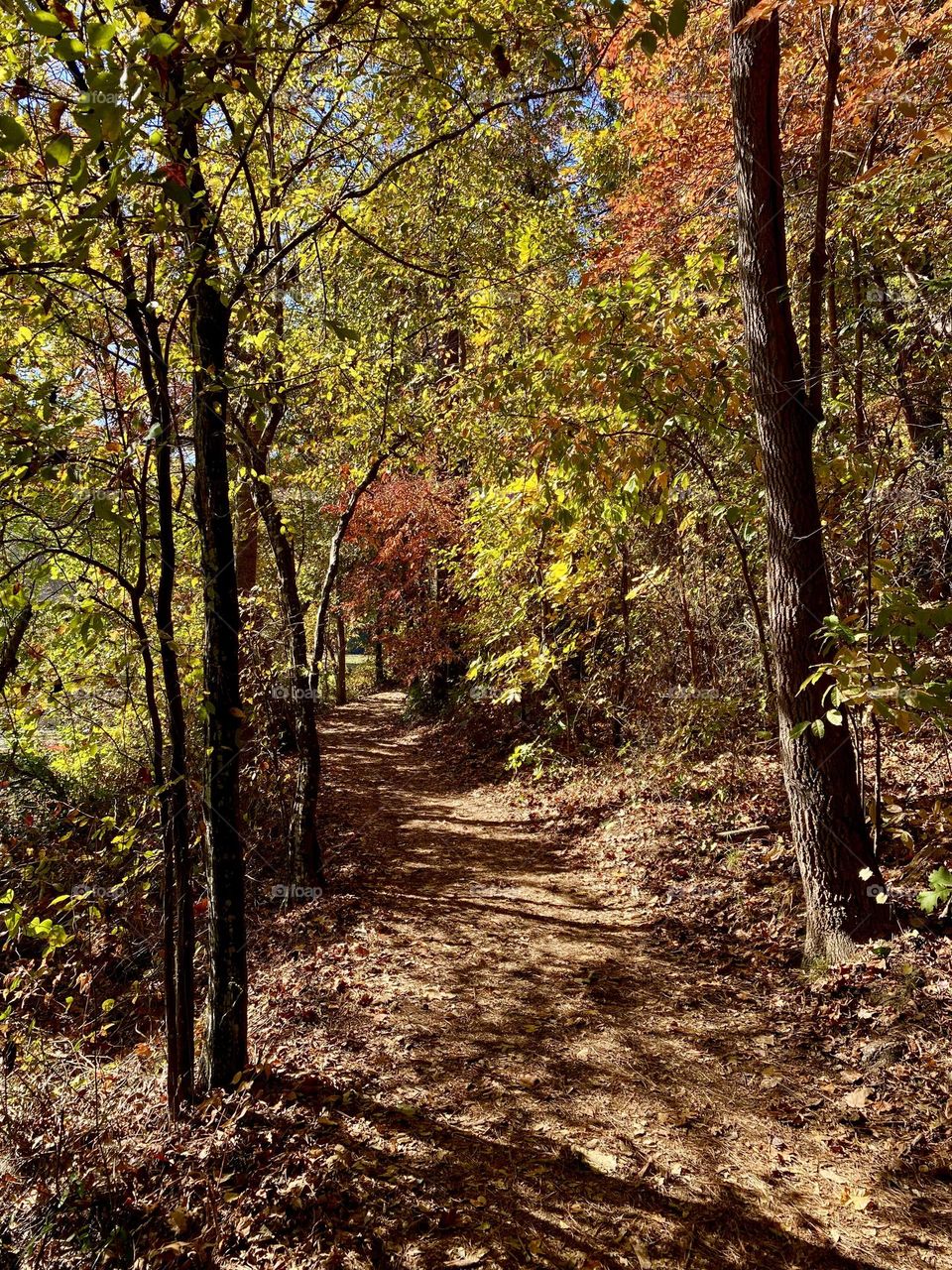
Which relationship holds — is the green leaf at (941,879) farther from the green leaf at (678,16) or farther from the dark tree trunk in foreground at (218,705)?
the dark tree trunk in foreground at (218,705)

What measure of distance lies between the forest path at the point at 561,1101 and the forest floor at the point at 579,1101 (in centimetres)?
1

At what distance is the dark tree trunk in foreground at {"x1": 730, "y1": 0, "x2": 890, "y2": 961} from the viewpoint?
4.41m

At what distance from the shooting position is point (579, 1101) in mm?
3842

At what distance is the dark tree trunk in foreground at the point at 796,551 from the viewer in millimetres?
4410

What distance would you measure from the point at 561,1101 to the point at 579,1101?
9 cm

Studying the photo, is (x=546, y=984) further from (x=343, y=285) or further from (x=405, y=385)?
(x=343, y=285)

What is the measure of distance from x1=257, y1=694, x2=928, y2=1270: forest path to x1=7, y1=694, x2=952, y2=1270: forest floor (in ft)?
0.04

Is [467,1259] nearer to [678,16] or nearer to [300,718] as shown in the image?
[678,16]

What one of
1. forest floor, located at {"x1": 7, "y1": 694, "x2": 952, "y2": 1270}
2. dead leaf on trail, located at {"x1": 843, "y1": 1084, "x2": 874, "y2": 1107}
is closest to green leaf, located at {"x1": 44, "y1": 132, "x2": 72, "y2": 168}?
forest floor, located at {"x1": 7, "y1": 694, "x2": 952, "y2": 1270}

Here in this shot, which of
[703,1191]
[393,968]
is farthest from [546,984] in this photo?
[703,1191]

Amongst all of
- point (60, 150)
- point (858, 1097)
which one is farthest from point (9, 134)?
point (858, 1097)

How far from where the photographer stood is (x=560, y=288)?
7926 mm

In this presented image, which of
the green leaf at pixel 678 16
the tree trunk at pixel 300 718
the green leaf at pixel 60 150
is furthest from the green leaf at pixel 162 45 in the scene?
the tree trunk at pixel 300 718

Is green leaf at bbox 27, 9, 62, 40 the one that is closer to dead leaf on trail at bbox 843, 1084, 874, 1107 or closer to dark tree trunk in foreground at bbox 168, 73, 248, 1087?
dark tree trunk in foreground at bbox 168, 73, 248, 1087
